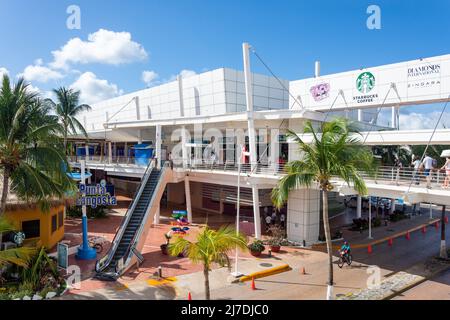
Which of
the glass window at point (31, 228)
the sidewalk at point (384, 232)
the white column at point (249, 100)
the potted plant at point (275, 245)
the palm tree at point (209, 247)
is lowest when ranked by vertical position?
the sidewalk at point (384, 232)

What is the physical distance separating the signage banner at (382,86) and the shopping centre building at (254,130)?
54mm

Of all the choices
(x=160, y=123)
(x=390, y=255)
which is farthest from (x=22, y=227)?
(x=390, y=255)

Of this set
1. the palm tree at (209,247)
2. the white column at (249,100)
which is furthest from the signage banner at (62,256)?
the white column at (249,100)

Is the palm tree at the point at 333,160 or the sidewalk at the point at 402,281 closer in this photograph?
the palm tree at the point at 333,160

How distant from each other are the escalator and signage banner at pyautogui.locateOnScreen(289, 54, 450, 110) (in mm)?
12433

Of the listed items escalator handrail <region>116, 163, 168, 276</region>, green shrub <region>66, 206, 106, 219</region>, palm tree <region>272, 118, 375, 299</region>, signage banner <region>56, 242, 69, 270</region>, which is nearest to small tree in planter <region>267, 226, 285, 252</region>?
palm tree <region>272, 118, 375, 299</region>

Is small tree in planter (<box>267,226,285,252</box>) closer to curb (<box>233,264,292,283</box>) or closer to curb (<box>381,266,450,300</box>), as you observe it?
curb (<box>233,264,292,283</box>)

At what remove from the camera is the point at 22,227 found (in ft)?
67.9

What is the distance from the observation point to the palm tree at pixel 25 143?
15180mm

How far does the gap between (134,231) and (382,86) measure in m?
17.3

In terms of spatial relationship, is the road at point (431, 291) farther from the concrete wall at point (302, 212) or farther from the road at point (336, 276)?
the concrete wall at point (302, 212)

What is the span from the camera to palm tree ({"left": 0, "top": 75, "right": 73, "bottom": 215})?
1518 cm

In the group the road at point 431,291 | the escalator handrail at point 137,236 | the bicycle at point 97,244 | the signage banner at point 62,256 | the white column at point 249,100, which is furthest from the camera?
the white column at point 249,100
